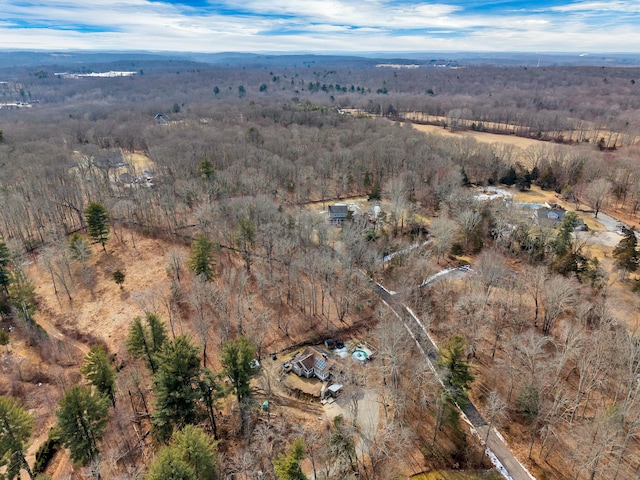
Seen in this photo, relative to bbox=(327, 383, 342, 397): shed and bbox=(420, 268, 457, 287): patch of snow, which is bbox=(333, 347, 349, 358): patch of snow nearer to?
bbox=(327, 383, 342, 397): shed

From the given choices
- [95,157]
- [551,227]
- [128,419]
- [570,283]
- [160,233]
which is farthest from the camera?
[95,157]

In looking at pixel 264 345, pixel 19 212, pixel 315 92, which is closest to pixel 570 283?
pixel 264 345

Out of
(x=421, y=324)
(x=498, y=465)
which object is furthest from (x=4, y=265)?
(x=498, y=465)

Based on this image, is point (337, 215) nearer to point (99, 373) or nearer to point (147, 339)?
point (147, 339)

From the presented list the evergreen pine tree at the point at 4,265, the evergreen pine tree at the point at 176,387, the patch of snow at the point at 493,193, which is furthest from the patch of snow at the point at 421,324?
the evergreen pine tree at the point at 4,265

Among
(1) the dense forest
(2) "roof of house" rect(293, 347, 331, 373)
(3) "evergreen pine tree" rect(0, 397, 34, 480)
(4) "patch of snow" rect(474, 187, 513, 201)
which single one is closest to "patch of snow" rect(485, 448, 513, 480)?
(1) the dense forest

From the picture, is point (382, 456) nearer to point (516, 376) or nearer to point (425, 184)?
point (516, 376)
